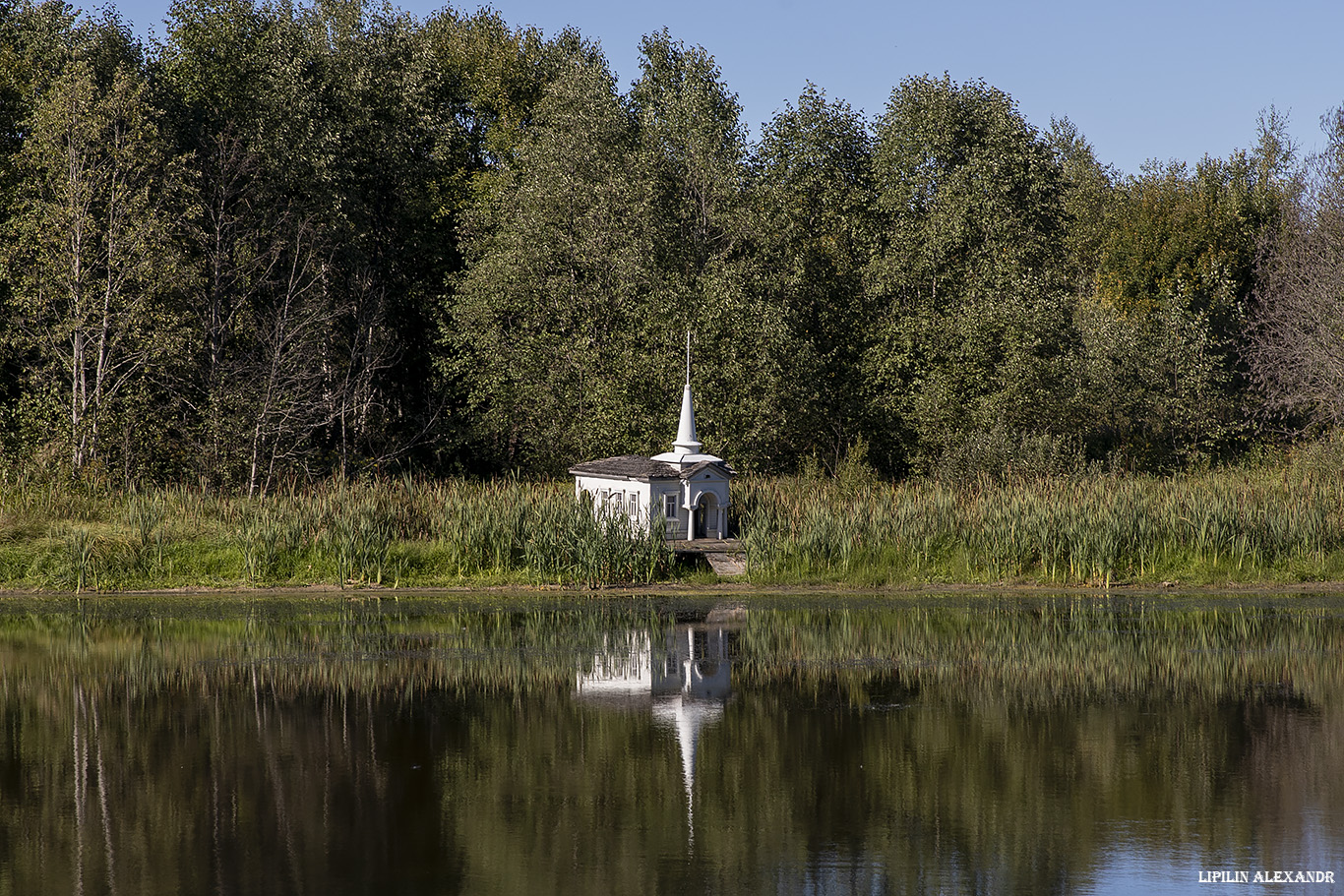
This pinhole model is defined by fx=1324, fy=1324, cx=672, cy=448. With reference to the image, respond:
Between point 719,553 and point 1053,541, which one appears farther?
point 719,553

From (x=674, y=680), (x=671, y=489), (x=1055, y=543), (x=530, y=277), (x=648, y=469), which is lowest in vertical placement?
(x=674, y=680)

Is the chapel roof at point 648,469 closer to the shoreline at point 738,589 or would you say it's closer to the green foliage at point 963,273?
the shoreline at point 738,589

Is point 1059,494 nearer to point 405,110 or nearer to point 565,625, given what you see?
point 565,625

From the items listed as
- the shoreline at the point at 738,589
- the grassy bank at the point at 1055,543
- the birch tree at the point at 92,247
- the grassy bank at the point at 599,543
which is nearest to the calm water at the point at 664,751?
the shoreline at the point at 738,589

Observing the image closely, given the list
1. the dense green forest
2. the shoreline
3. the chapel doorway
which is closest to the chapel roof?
the chapel doorway

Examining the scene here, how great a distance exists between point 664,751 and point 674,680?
11.9 ft

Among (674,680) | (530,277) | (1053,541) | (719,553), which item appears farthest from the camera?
(530,277)

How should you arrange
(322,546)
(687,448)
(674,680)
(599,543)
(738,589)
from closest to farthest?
(674,680), (738,589), (599,543), (322,546), (687,448)

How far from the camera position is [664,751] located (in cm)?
1463

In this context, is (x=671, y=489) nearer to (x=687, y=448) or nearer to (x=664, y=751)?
(x=687, y=448)

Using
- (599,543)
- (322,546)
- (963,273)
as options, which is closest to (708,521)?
(599,543)

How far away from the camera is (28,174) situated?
37312 mm

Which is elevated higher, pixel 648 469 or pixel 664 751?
pixel 648 469

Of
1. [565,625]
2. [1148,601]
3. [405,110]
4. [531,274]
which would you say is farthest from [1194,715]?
[405,110]
